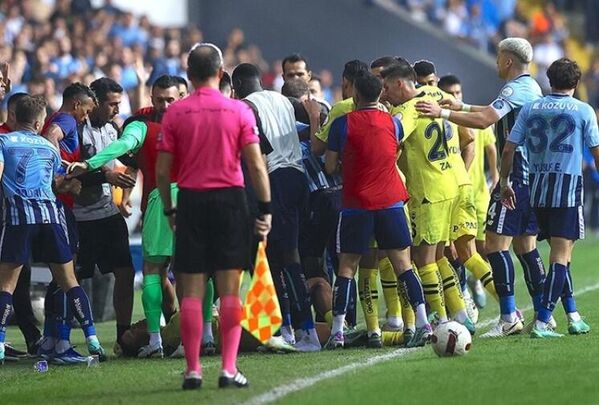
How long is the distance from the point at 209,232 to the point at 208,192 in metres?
0.27

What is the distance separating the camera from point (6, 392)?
10.8 meters

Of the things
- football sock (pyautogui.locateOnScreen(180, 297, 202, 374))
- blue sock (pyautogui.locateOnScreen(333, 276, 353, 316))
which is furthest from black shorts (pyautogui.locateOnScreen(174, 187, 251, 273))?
blue sock (pyautogui.locateOnScreen(333, 276, 353, 316))

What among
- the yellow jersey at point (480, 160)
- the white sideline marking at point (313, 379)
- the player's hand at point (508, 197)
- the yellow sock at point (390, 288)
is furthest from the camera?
the yellow jersey at point (480, 160)

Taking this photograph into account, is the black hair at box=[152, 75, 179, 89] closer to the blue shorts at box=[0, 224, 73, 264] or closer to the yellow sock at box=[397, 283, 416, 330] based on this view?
the blue shorts at box=[0, 224, 73, 264]

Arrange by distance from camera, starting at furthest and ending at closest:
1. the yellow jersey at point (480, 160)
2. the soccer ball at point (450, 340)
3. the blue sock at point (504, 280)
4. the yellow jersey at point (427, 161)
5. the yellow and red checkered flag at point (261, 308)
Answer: the yellow jersey at point (480, 160) < the blue sock at point (504, 280) < the yellow jersey at point (427, 161) < the soccer ball at point (450, 340) < the yellow and red checkered flag at point (261, 308)

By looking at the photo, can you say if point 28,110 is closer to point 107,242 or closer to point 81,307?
point 107,242

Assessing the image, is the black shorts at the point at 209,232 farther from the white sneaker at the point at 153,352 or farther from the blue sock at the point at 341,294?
the white sneaker at the point at 153,352

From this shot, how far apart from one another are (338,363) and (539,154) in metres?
2.65

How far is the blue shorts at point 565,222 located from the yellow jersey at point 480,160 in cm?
311

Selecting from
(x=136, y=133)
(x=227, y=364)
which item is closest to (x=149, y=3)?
(x=136, y=133)

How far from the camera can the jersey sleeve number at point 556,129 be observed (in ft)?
41.4

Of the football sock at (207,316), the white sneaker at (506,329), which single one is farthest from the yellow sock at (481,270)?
the football sock at (207,316)

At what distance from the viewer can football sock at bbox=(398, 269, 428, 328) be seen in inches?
482

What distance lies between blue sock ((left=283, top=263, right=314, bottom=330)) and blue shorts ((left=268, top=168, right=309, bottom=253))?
178mm
